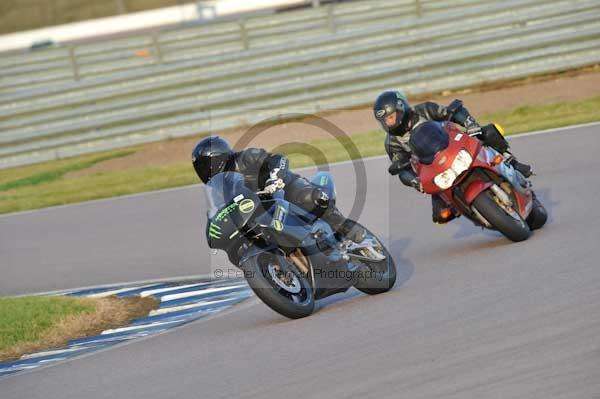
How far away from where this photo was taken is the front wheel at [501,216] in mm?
7957

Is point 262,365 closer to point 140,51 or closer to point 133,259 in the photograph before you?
point 133,259

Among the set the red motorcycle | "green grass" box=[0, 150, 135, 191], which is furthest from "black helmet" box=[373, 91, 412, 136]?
"green grass" box=[0, 150, 135, 191]

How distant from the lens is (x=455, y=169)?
7988 mm

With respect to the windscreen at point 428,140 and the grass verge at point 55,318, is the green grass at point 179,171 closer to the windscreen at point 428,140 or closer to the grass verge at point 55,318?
the grass verge at point 55,318

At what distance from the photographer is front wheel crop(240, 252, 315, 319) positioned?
6.66 meters

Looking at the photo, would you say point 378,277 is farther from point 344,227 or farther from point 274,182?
point 274,182

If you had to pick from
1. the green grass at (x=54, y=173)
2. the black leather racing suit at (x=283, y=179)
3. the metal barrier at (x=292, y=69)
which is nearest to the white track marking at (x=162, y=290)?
the black leather racing suit at (x=283, y=179)

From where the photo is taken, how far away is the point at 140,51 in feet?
64.5

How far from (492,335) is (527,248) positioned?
239 centimetres

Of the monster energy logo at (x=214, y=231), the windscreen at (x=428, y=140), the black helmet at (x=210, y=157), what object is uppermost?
the black helmet at (x=210, y=157)

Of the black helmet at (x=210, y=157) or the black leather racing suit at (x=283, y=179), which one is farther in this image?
the black leather racing suit at (x=283, y=179)

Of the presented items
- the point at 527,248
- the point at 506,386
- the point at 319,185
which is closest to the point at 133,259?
the point at 319,185

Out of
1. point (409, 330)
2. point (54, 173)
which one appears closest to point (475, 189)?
point (409, 330)

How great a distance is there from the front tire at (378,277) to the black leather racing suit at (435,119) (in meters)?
1.04
